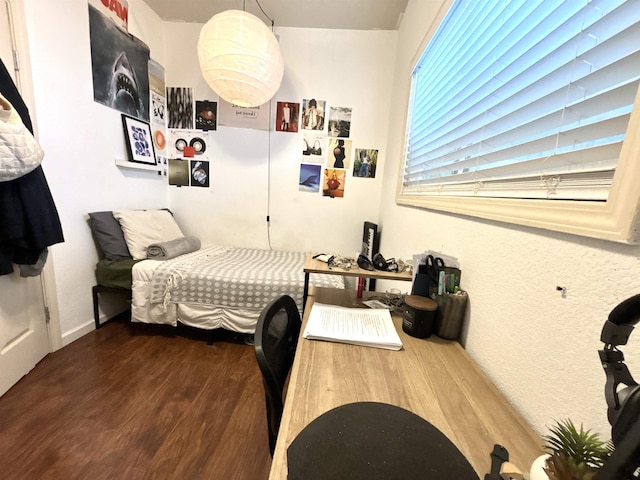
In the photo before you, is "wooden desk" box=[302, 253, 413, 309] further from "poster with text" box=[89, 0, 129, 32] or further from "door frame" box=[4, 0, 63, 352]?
"poster with text" box=[89, 0, 129, 32]

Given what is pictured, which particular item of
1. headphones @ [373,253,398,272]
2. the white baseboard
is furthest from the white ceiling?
the white baseboard

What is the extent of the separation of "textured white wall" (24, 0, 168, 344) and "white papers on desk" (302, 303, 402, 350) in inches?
75.1

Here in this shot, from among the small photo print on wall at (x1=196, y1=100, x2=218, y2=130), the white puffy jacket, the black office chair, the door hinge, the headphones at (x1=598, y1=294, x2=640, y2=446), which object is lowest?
the black office chair

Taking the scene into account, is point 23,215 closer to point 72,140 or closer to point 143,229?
point 72,140

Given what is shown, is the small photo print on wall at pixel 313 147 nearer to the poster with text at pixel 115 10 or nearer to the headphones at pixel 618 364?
the poster with text at pixel 115 10

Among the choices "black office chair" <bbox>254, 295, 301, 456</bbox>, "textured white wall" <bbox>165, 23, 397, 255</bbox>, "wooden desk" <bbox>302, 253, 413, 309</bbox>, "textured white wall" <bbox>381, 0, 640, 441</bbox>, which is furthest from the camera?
"textured white wall" <bbox>165, 23, 397, 255</bbox>

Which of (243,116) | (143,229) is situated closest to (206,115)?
(243,116)

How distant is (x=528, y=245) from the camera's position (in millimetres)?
595

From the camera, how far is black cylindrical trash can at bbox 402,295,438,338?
0.85 meters

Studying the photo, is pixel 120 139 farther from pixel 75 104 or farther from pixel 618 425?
pixel 618 425

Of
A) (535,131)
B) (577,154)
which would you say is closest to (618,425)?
(577,154)

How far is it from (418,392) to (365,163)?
8.17 feet

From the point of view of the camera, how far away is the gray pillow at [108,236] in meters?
2.01

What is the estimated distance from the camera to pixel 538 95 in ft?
2.11
